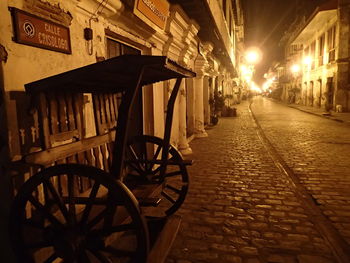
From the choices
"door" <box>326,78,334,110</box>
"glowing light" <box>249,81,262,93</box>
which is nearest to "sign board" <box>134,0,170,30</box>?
"door" <box>326,78,334,110</box>

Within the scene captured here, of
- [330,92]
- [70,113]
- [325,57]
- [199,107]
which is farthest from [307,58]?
A: [70,113]

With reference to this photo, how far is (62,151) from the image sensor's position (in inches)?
103

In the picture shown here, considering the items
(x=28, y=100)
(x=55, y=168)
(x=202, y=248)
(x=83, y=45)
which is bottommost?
(x=202, y=248)

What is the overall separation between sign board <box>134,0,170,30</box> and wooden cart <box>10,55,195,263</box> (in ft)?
5.76

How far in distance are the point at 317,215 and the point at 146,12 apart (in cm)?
433

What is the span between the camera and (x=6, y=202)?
2.43 metres

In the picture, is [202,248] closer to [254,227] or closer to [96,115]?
[254,227]

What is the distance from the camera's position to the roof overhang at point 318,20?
20266mm

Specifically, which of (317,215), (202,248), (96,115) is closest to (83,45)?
(96,115)

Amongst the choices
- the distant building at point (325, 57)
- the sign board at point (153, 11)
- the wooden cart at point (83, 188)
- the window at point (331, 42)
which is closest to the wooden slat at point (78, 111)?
the wooden cart at point (83, 188)

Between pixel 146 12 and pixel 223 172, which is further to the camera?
pixel 223 172

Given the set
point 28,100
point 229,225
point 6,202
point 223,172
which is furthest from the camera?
point 223,172

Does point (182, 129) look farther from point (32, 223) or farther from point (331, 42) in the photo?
point (331, 42)

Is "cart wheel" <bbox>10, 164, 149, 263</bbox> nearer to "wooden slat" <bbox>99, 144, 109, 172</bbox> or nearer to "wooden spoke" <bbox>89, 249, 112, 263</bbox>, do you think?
"wooden spoke" <bbox>89, 249, 112, 263</bbox>
